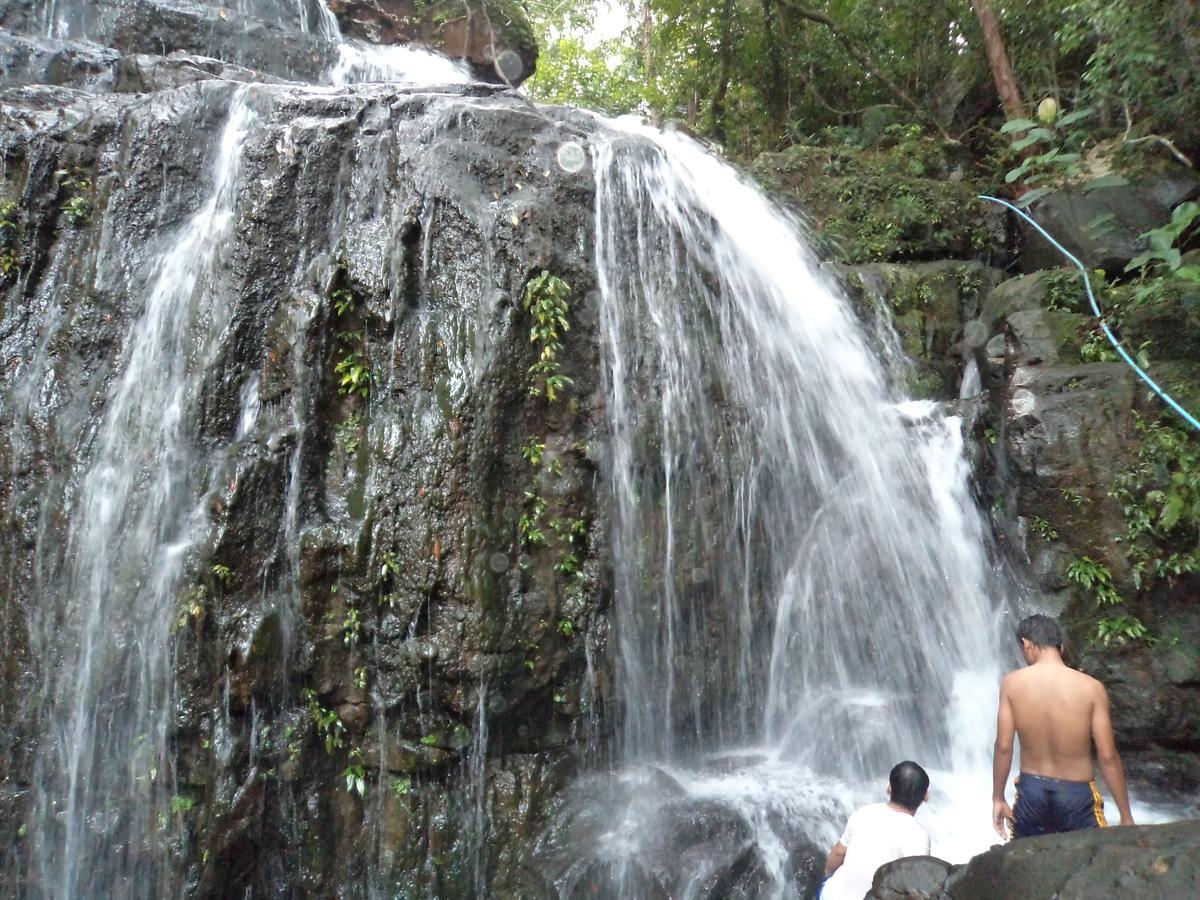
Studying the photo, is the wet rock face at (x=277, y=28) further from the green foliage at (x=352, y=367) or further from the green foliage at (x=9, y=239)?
the green foliage at (x=352, y=367)

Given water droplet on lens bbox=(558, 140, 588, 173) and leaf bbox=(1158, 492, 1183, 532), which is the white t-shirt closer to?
leaf bbox=(1158, 492, 1183, 532)

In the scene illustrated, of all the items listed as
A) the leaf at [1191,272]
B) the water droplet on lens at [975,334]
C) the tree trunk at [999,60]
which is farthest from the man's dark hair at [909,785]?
the tree trunk at [999,60]

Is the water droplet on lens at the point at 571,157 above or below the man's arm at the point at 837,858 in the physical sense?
above

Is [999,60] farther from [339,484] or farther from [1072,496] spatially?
[339,484]

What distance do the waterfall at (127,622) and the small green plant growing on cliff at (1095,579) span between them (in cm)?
600

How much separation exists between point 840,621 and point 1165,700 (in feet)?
7.08

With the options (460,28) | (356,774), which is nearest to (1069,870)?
(356,774)

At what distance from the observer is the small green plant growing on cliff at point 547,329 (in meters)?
5.71

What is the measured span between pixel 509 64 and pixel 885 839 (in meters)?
13.6

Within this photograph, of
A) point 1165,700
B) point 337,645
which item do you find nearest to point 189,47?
point 337,645

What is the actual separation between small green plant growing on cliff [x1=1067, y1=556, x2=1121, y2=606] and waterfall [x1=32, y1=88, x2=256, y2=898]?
6.00 m

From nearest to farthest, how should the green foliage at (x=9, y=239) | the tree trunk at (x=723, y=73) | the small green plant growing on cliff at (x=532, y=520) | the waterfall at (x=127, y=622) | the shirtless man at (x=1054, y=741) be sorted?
the shirtless man at (x=1054, y=741) → the waterfall at (x=127, y=622) → the small green plant growing on cliff at (x=532, y=520) → the green foliage at (x=9, y=239) → the tree trunk at (x=723, y=73)

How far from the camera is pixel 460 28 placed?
13555 mm

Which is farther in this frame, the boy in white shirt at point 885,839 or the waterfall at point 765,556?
the waterfall at point 765,556
